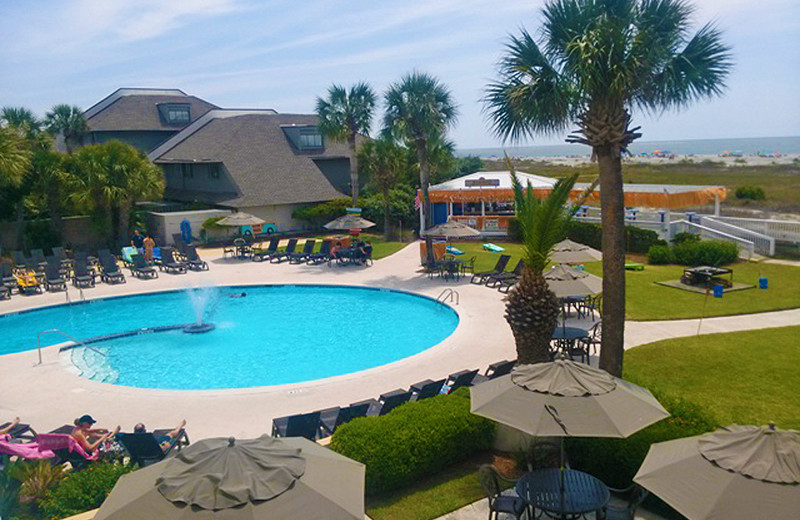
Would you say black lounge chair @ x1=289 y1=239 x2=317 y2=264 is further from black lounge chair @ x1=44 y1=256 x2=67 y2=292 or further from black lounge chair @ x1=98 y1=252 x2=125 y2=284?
black lounge chair @ x1=44 y1=256 x2=67 y2=292

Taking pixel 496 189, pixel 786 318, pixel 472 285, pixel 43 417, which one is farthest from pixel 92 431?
pixel 496 189

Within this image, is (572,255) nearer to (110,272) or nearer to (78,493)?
(78,493)

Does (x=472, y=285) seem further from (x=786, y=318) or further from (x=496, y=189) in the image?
(x=496, y=189)

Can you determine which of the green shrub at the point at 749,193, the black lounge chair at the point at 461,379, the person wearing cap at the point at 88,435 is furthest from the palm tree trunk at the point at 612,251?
the green shrub at the point at 749,193

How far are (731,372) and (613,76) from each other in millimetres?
6686

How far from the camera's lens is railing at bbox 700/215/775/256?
26578 mm

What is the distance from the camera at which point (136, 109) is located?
4734 centimetres

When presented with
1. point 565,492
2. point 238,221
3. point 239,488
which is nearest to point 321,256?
point 238,221

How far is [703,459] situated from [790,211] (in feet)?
178

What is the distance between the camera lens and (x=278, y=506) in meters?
5.11

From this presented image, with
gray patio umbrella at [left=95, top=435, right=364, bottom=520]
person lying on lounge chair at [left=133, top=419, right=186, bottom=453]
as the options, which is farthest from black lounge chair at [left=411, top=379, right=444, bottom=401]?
gray patio umbrella at [left=95, top=435, right=364, bottom=520]

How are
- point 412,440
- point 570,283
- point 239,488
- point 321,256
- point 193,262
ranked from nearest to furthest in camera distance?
point 239,488 → point 412,440 → point 570,283 → point 193,262 → point 321,256

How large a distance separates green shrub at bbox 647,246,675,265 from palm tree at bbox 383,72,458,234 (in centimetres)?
1088

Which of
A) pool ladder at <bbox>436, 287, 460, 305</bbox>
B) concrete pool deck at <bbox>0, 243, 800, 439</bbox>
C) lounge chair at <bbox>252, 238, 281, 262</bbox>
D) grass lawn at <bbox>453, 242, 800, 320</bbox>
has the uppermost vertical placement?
lounge chair at <bbox>252, 238, 281, 262</bbox>
